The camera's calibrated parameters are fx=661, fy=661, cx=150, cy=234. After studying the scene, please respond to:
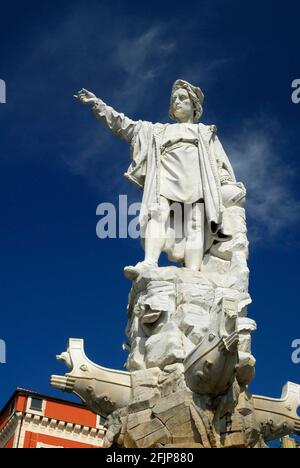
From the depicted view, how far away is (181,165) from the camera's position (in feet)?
34.4

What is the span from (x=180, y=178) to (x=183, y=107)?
1.70 meters

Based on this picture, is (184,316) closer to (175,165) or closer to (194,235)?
(194,235)

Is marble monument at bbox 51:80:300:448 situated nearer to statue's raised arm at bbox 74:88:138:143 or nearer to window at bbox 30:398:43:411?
statue's raised arm at bbox 74:88:138:143

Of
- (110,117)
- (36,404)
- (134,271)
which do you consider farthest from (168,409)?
(36,404)

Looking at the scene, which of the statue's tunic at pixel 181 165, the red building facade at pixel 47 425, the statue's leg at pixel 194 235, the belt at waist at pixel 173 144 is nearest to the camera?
the statue's leg at pixel 194 235

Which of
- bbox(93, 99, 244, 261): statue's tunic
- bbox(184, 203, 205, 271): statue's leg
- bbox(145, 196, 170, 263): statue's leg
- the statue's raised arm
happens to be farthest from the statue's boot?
the statue's raised arm

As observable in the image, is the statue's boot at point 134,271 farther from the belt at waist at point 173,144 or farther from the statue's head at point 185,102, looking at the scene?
the statue's head at point 185,102

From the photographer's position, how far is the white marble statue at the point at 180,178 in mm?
9742

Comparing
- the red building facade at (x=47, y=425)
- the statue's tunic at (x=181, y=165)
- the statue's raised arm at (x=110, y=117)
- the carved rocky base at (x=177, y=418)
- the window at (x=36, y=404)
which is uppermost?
the window at (x=36, y=404)

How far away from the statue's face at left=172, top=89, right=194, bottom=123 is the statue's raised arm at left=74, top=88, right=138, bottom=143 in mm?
742

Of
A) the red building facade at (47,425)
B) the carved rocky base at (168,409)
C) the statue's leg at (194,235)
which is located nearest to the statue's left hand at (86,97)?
the statue's leg at (194,235)

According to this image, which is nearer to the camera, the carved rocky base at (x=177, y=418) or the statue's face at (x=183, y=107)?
the carved rocky base at (x=177, y=418)

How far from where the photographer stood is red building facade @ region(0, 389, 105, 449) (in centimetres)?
3338
